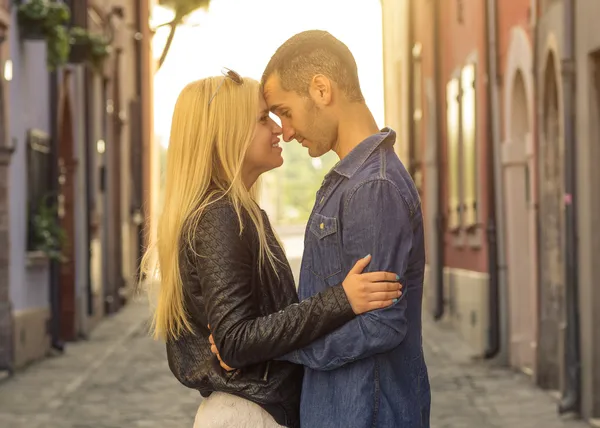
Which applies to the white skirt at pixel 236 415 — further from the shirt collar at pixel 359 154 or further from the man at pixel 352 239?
the shirt collar at pixel 359 154

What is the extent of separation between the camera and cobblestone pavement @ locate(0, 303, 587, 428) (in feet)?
36.4

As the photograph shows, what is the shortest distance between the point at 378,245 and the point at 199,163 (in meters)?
0.70

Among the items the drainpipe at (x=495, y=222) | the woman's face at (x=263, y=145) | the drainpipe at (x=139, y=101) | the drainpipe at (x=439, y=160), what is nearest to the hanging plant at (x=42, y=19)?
the drainpipe at (x=495, y=222)

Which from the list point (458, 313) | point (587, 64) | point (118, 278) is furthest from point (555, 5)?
point (118, 278)

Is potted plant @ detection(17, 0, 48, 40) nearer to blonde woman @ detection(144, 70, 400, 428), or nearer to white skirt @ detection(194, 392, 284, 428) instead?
blonde woman @ detection(144, 70, 400, 428)

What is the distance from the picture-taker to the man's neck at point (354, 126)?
12.0 feet

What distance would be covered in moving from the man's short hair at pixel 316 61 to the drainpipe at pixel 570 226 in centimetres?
760

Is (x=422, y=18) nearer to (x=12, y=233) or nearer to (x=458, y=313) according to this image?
(x=458, y=313)

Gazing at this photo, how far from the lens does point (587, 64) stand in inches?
420

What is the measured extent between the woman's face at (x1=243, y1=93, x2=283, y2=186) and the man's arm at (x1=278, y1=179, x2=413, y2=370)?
57 centimetres

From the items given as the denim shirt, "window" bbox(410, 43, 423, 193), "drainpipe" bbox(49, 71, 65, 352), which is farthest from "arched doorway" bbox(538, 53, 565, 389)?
"window" bbox(410, 43, 423, 193)

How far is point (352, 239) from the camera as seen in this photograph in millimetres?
3424

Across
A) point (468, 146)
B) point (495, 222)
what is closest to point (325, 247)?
point (495, 222)

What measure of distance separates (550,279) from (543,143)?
1.25 m
